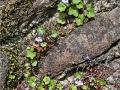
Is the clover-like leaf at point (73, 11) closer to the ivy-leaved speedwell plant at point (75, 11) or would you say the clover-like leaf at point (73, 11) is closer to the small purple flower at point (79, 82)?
the ivy-leaved speedwell plant at point (75, 11)

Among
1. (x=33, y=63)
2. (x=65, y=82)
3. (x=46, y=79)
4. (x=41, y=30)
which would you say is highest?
(x=41, y=30)

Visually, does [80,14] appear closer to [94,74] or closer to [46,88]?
[94,74]

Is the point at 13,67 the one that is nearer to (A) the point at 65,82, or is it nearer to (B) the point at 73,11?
(A) the point at 65,82

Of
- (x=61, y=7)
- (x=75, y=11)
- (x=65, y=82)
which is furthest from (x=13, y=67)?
(x=75, y=11)

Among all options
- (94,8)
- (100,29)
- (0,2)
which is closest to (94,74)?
(100,29)

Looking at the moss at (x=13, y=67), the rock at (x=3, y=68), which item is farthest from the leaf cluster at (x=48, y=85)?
the rock at (x=3, y=68)

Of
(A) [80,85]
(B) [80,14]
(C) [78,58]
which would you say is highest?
(B) [80,14]
